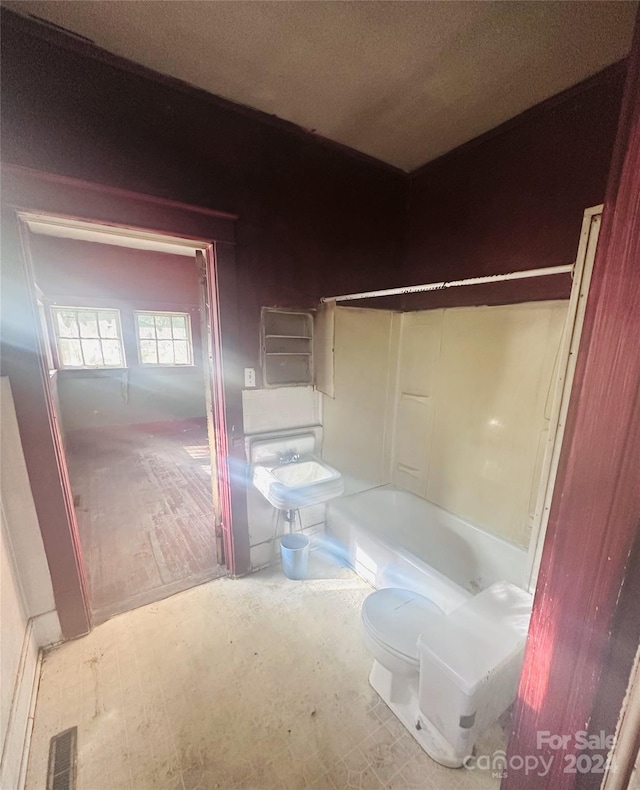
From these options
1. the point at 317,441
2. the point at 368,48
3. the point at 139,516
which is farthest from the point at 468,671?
the point at 139,516

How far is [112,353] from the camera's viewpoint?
4.66m

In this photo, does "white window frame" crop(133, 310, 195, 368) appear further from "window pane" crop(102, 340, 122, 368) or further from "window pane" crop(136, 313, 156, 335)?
"window pane" crop(102, 340, 122, 368)

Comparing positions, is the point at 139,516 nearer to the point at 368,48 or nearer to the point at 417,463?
the point at 417,463

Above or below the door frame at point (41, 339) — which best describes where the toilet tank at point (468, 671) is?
below

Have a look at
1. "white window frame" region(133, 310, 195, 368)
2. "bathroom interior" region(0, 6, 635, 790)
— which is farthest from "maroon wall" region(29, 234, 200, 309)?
"bathroom interior" region(0, 6, 635, 790)

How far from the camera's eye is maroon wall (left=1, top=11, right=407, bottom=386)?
1.33m

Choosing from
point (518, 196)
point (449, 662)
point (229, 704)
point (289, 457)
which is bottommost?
point (229, 704)

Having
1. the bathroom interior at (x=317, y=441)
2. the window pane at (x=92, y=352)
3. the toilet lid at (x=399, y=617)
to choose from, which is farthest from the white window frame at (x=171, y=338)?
the toilet lid at (x=399, y=617)

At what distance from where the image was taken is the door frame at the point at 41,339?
1350mm

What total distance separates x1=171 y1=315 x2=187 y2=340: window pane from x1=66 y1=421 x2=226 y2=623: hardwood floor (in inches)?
64.4

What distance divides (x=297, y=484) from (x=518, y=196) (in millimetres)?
2064

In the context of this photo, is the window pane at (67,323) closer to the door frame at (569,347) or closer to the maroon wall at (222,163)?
the maroon wall at (222,163)

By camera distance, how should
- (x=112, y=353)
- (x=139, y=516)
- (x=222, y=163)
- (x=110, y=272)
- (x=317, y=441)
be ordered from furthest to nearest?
(x=112, y=353) → (x=110, y=272) → (x=139, y=516) → (x=317, y=441) → (x=222, y=163)

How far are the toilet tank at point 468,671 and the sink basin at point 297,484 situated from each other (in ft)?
2.76
